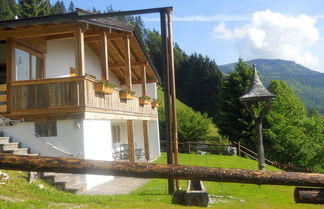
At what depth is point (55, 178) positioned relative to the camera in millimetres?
9609

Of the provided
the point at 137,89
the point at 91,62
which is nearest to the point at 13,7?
the point at 137,89

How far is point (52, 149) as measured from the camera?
34.5 feet

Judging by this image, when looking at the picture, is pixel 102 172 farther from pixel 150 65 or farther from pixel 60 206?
pixel 150 65

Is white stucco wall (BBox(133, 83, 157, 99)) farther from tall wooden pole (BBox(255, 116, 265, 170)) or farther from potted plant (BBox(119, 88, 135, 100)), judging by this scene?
tall wooden pole (BBox(255, 116, 265, 170))

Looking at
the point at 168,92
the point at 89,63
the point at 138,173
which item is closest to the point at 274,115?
the point at 89,63

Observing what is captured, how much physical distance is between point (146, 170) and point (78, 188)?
7.34 m

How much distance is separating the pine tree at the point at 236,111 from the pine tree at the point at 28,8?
122ft

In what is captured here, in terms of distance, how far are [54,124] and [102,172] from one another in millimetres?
8231

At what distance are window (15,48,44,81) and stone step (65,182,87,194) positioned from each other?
4290 millimetres

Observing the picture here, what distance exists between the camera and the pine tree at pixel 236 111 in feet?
98.1

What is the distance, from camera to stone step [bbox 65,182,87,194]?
9.56 meters

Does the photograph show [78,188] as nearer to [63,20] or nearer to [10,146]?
[10,146]

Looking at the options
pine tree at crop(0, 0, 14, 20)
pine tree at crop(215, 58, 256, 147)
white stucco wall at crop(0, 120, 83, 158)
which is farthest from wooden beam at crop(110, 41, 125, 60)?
pine tree at crop(0, 0, 14, 20)

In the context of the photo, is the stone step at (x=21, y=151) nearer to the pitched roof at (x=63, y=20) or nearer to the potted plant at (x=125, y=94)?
the pitched roof at (x=63, y=20)
